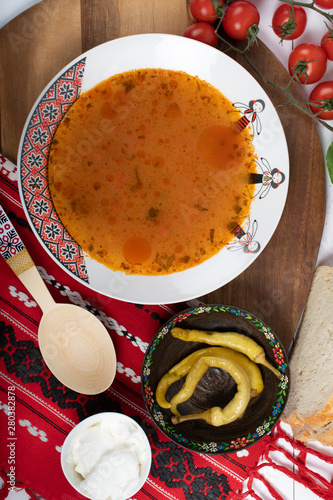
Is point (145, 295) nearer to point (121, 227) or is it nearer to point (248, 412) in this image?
point (121, 227)

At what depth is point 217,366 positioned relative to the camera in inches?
83.5

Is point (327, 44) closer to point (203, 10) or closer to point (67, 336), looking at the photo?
point (203, 10)

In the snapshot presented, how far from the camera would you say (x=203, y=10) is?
2096mm

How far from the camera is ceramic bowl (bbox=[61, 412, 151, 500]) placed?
2059 millimetres

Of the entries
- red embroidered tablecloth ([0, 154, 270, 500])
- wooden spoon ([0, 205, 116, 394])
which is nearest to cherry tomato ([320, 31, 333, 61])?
red embroidered tablecloth ([0, 154, 270, 500])

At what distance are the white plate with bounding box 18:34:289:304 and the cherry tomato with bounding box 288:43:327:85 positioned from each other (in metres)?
0.26

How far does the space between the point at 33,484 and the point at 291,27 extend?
8.98ft

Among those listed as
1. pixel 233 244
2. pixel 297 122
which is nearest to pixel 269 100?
pixel 297 122

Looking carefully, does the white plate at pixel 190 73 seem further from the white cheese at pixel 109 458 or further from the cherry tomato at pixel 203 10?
the white cheese at pixel 109 458

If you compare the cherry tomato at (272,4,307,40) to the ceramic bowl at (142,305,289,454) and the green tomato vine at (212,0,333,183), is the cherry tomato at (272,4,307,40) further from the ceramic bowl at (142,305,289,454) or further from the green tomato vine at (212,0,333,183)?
the ceramic bowl at (142,305,289,454)

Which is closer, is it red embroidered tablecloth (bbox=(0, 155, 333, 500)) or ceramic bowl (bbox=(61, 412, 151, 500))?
ceramic bowl (bbox=(61, 412, 151, 500))

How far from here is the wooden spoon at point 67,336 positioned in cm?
215
